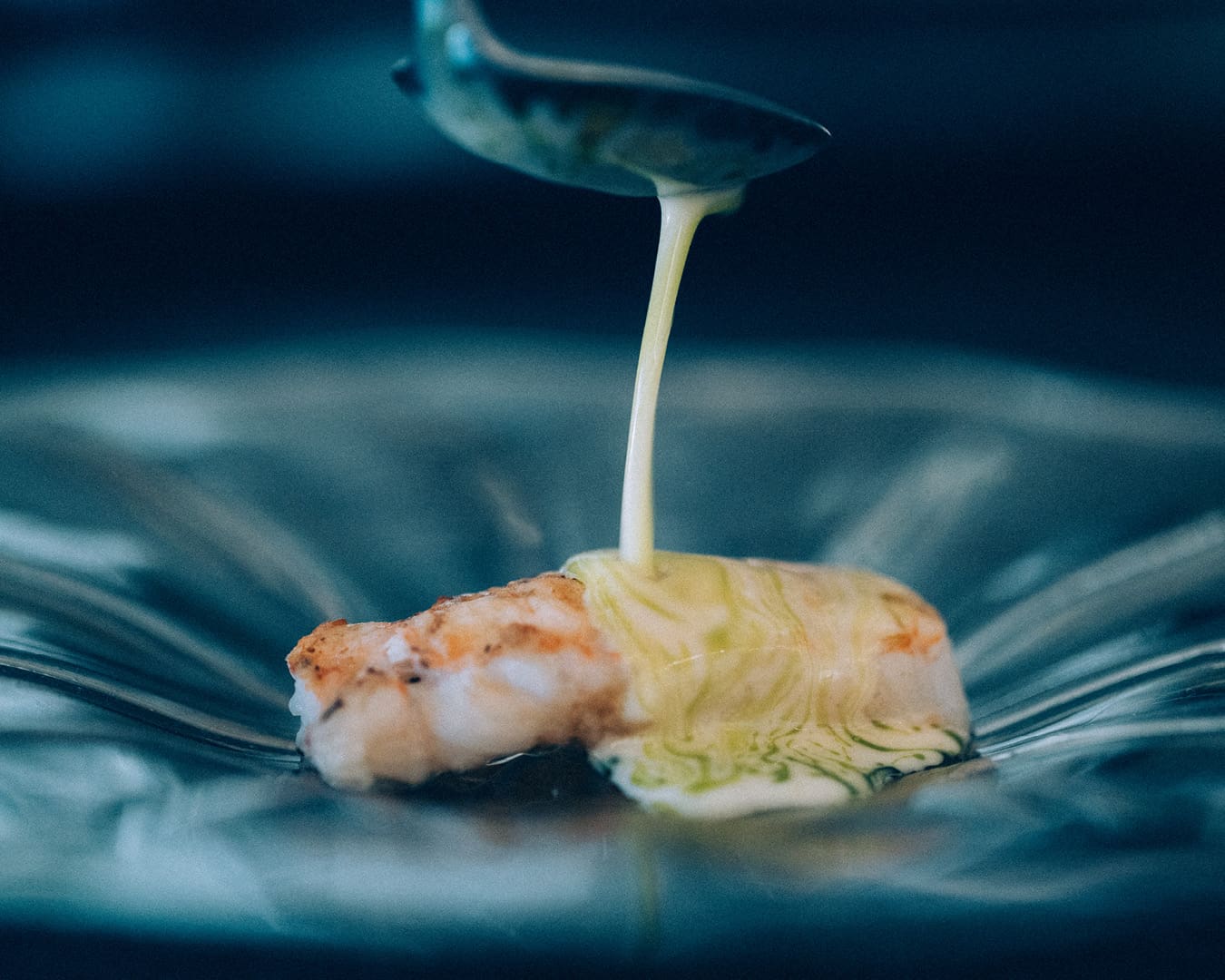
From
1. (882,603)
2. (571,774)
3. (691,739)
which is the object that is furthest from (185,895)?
(882,603)

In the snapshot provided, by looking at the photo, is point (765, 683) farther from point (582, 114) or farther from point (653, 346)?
point (582, 114)

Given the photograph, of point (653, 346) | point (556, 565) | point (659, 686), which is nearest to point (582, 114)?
point (653, 346)

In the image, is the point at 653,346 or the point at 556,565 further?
the point at 556,565

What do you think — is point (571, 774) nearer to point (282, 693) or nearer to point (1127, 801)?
point (282, 693)

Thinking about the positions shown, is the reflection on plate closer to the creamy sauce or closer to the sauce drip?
the creamy sauce

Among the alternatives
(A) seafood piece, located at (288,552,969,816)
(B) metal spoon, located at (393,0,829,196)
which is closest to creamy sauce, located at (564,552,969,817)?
(A) seafood piece, located at (288,552,969,816)
